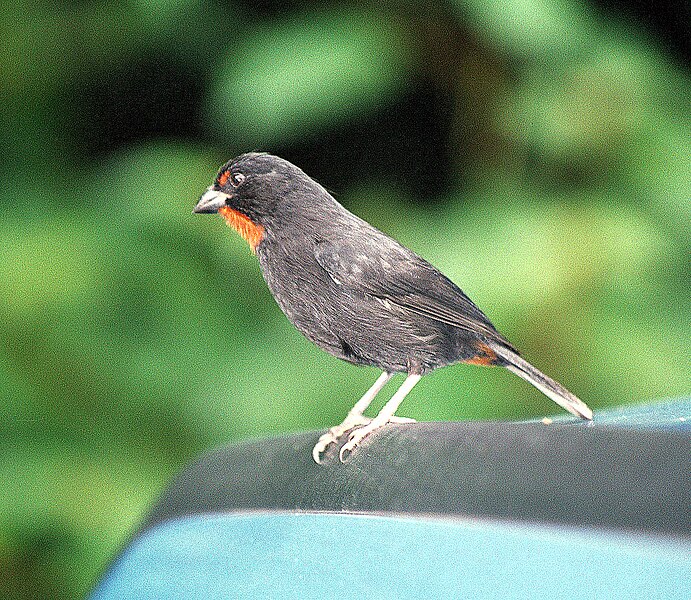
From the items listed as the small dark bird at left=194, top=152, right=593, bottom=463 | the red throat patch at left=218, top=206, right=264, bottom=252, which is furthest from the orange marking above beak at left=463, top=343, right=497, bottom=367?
the red throat patch at left=218, top=206, right=264, bottom=252

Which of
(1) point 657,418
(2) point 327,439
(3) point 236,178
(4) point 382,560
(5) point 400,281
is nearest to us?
(4) point 382,560

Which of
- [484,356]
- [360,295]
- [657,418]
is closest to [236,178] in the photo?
[360,295]

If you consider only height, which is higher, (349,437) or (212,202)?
(212,202)

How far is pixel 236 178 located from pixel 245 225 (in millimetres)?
73

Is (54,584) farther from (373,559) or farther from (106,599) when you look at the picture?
(373,559)

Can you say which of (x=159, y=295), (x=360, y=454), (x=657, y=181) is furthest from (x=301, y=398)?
(x=360, y=454)

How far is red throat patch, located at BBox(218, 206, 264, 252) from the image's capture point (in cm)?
178

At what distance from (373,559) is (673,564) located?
0.29 meters

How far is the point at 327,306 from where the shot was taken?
1658 millimetres

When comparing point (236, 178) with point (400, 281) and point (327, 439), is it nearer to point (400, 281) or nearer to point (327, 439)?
point (400, 281)

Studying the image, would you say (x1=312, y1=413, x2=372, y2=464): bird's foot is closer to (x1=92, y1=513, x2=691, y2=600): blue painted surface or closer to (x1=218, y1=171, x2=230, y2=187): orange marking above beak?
(x1=92, y1=513, x2=691, y2=600): blue painted surface

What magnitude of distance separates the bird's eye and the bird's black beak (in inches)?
0.9

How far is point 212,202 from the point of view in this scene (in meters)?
1.83

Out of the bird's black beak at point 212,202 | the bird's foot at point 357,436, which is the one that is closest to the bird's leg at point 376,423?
the bird's foot at point 357,436
